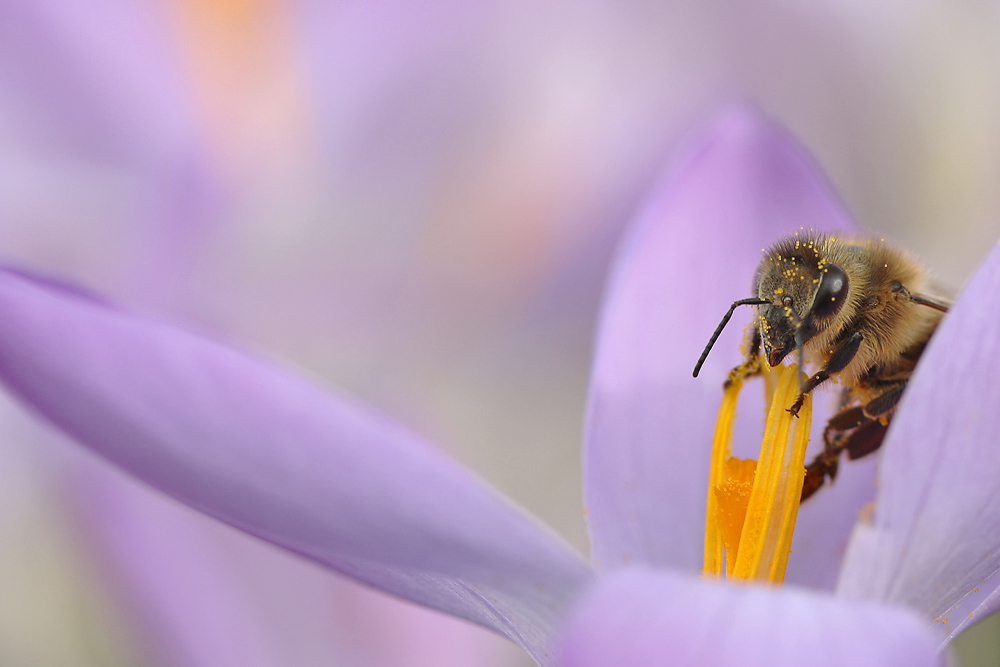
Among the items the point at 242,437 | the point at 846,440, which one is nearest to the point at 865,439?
the point at 846,440

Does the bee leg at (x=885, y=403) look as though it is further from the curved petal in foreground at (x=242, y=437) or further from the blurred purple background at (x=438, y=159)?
the blurred purple background at (x=438, y=159)

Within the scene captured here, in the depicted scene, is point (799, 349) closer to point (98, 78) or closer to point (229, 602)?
point (229, 602)

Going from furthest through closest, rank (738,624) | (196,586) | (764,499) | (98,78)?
(98,78) < (196,586) < (764,499) < (738,624)

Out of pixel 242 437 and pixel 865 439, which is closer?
pixel 242 437

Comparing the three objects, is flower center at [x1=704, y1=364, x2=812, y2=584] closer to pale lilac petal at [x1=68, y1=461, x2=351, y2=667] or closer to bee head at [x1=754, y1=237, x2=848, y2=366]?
bee head at [x1=754, y1=237, x2=848, y2=366]

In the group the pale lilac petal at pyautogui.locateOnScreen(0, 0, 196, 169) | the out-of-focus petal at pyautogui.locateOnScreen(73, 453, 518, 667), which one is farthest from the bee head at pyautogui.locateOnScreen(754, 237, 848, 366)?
the pale lilac petal at pyautogui.locateOnScreen(0, 0, 196, 169)

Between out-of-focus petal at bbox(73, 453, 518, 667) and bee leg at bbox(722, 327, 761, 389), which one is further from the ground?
out-of-focus petal at bbox(73, 453, 518, 667)

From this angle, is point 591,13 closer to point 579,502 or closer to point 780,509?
point 579,502

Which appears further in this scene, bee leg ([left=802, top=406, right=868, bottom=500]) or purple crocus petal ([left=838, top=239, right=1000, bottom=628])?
bee leg ([left=802, top=406, right=868, bottom=500])
